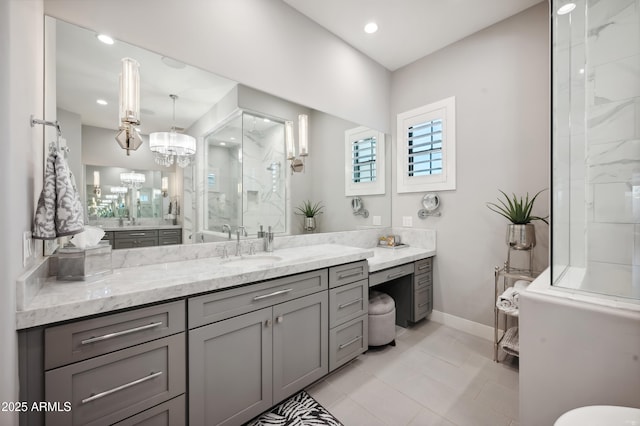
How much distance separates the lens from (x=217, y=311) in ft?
4.14

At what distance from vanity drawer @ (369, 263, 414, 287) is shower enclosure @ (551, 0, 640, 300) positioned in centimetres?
114

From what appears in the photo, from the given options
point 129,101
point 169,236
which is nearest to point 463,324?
point 169,236

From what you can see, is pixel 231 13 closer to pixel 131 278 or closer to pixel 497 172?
pixel 131 278

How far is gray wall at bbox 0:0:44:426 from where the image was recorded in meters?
0.75

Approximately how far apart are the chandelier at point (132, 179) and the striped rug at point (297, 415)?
60.1 inches

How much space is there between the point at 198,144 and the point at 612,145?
2439 millimetres

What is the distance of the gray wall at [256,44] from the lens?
4.79ft

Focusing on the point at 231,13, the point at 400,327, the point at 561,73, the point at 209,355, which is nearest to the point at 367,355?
the point at 400,327

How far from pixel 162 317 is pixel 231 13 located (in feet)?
6.57

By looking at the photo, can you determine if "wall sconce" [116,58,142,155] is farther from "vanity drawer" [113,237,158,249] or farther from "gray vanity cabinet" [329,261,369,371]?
"gray vanity cabinet" [329,261,369,371]

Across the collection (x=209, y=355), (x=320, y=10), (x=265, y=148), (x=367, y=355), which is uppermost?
(x=320, y=10)

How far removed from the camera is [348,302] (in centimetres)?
192

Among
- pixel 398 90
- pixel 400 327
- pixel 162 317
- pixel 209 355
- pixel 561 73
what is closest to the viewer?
pixel 162 317

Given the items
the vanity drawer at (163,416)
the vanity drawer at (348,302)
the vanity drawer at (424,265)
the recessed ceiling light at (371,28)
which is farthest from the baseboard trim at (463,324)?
the recessed ceiling light at (371,28)
